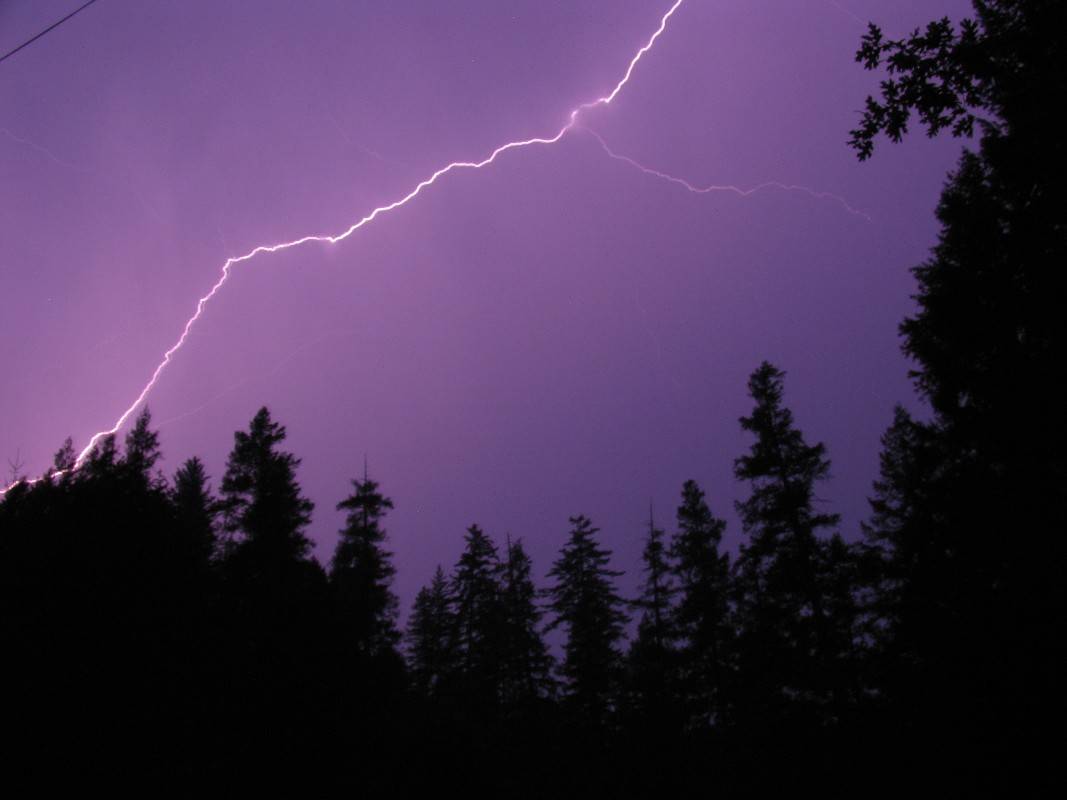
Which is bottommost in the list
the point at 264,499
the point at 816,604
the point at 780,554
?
the point at 816,604

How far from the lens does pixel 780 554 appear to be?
14914 millimetres

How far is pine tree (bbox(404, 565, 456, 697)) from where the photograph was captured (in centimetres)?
3120

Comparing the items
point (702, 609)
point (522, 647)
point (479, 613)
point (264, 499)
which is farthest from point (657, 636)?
point (264, 499)

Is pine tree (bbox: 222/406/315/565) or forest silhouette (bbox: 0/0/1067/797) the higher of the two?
pine tree (bbox: 222/406/315/565)

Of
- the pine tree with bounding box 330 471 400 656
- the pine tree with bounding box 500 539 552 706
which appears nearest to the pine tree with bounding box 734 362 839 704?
the pine tree with bounding box 500 539 552 706

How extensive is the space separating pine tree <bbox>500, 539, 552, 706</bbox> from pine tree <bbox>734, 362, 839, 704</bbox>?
1213cm

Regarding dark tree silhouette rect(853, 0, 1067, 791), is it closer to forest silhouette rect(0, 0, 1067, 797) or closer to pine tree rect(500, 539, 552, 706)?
forest silhouette rect(0, 0, 1067, 797)

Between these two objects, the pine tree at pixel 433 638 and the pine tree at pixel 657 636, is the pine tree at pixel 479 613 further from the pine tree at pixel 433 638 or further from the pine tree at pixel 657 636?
the pine tree at pixel 657 636

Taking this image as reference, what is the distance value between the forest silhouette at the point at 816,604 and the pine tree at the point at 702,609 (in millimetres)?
2917

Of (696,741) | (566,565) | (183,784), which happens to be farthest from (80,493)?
(566,565)

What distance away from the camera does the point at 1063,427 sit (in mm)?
6465

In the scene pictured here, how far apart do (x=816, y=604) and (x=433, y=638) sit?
31.0 meters

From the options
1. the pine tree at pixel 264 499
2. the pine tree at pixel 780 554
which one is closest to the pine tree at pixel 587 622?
the pine tree at pixel 780 554

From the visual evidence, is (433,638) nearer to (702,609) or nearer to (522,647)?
(522,647)
